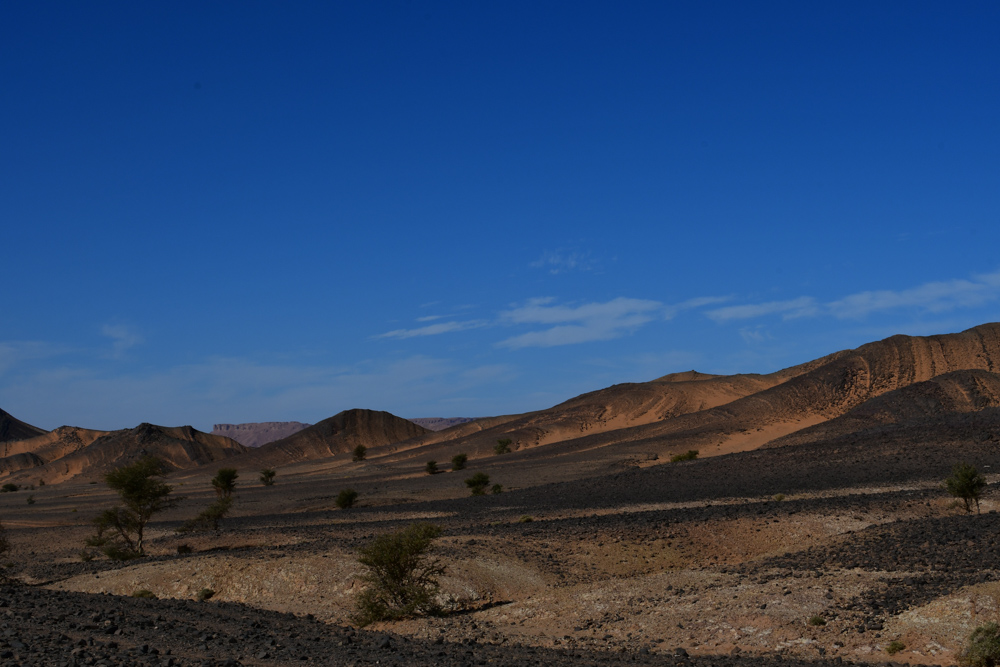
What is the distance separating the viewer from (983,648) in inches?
434

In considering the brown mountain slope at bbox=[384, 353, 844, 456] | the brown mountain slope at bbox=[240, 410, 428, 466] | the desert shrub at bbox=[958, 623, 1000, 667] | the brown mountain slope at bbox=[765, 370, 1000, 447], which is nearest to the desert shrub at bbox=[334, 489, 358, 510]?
the brown mountain slope at bbox=[765, 370, 1000, 447]

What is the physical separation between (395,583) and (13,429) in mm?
200918

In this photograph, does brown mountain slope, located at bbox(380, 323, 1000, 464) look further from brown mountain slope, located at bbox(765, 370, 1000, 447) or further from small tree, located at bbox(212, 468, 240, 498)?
small tree, located at bbox(212, 468, 240, 498)

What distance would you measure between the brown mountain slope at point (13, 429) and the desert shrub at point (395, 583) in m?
189

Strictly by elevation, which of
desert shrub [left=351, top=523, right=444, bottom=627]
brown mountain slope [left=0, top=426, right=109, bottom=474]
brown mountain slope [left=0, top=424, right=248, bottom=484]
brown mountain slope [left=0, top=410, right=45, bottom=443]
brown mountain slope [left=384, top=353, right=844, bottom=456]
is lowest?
desert shrub [left=351, top=523, right=444, bottom=627]

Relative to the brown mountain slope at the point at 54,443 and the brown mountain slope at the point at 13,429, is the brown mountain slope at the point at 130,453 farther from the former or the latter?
the brown mountain slope at the point at 13,429

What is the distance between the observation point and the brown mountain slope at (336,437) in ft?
422

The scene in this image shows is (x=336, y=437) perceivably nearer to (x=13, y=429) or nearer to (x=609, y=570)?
(x=13, y=429)

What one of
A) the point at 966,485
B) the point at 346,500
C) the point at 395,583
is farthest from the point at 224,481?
the point at 966,485

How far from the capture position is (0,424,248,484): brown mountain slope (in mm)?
134250

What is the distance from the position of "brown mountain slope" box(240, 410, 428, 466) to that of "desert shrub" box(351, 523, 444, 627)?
108 meters

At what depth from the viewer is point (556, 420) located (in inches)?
4166

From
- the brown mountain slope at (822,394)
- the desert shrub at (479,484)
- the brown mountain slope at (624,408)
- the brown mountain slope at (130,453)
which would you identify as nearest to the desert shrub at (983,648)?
the desert shrub at (479,484)

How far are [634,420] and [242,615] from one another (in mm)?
86847
